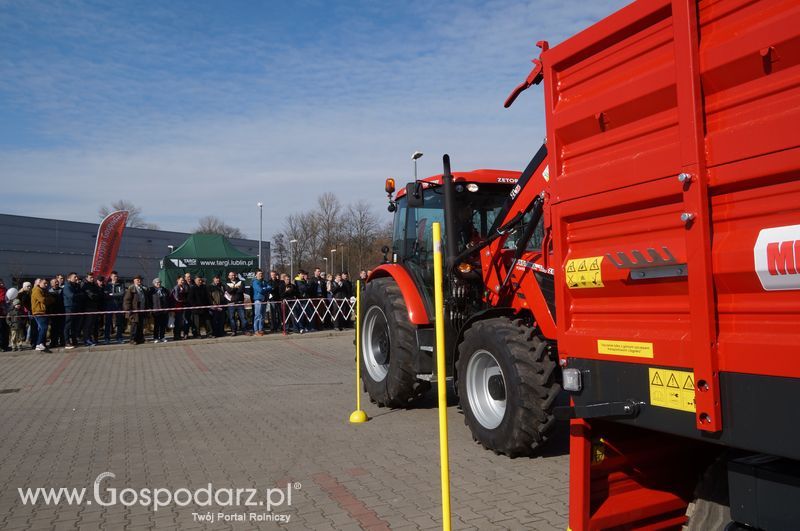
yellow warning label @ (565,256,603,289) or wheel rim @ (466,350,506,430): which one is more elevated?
yellow warning label @ (565,256,603,289)

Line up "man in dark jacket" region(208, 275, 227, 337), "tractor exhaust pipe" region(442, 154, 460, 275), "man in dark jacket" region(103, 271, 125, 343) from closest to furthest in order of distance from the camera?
1. "tractor exhaust pipe" region(442, 154, 460, 275)
2. "man in dark jacket" region(103, 271, 125, 343)
3. "man in dark jacket" region(208, 275, 227, 337)

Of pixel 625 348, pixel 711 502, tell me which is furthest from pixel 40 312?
pixel 711 502

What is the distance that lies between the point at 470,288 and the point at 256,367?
278 inches

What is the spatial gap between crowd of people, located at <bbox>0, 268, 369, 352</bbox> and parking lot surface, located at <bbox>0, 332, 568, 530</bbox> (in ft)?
18.7

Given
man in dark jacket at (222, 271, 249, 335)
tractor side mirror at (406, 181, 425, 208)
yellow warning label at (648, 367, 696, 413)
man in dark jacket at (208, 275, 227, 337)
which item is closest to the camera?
yellow warning label at (648, 367, 696, 413)

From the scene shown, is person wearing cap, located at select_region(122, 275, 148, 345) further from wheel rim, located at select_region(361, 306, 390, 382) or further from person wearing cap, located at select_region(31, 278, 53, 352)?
wheel rim, located at select_region(361, 306, 390, 382)

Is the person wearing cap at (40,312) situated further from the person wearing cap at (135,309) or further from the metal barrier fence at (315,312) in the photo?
the metal barrier fence at (315,312)

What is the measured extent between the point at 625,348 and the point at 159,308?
16.2m

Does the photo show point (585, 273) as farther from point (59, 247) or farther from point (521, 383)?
point (59, 247)

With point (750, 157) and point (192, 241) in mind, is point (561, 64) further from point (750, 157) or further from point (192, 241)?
point (192, 241)

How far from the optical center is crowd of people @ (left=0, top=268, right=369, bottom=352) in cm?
1575

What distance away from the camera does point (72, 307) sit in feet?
51.7

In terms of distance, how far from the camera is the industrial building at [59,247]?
42.1 metres

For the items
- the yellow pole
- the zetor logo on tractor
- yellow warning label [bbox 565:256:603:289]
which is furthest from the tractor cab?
the zetor logo on tractor
